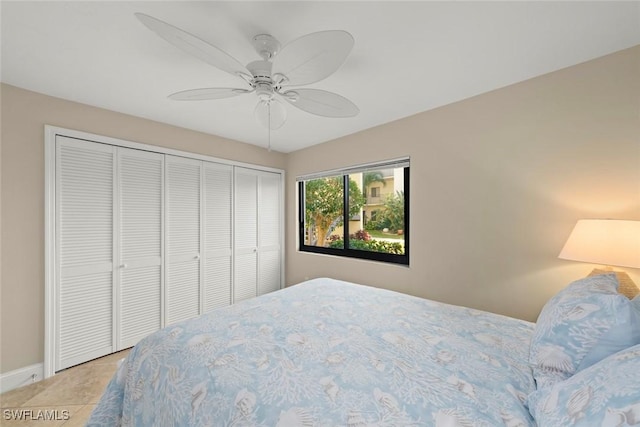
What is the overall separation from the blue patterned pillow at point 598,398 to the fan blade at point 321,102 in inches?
60.2

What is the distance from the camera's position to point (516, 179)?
2.05 metres

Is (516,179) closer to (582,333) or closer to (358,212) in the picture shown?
(582,333)

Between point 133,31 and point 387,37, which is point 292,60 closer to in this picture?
point 387,37

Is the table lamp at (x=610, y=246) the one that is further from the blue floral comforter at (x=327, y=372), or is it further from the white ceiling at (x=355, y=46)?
the white ceiling at (x=355, y=46)

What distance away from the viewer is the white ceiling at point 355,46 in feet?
4.32

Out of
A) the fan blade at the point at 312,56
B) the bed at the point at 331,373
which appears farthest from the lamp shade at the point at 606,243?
the fan blade at the point at 312,56

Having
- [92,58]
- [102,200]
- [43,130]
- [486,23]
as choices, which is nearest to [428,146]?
[486,23]

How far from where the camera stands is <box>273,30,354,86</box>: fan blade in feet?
3.62

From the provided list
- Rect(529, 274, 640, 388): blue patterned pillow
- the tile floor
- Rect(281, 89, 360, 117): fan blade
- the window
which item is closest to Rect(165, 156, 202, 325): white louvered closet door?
the tile floor

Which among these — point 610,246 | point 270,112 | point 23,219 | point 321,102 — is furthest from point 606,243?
point 23,219

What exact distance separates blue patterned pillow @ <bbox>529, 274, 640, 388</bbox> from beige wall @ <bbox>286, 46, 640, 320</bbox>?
105 cm

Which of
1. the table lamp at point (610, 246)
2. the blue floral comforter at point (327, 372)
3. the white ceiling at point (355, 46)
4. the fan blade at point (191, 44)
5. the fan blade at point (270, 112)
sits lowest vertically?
the blue floral comforter at point (327, 372)

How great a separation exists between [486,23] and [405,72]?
1.79 feet

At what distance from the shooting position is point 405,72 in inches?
73.7
